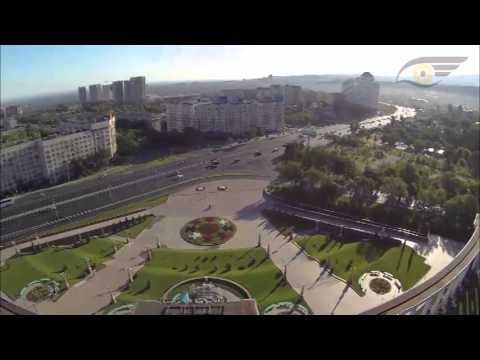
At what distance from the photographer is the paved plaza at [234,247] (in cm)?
388

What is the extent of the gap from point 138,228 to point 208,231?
4.18 feet

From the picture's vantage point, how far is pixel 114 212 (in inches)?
250

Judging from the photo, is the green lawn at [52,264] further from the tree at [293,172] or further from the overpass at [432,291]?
the tree at [293,172]

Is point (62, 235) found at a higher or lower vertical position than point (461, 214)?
lower

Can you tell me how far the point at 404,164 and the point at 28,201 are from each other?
808 cm

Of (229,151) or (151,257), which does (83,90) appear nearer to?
(229,151)

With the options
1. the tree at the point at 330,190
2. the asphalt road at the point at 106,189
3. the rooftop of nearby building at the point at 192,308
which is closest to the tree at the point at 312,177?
the tree at the point at 330,190

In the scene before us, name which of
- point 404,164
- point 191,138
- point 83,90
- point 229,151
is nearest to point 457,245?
point 404,164

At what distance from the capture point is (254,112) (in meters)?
13.1

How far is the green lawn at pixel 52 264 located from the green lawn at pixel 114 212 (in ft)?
2.36

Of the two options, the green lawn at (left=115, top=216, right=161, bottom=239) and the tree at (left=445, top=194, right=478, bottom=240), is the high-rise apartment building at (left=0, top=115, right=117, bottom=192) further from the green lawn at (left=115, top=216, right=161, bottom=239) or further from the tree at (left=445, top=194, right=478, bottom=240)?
the tree at (left=445, top=194, right=478, bottom=240)

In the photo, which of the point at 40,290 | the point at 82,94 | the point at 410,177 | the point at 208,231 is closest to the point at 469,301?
the point at 410,177

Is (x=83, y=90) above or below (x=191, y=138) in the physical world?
above

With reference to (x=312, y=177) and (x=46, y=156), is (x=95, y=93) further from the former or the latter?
(x=312, y=177)
